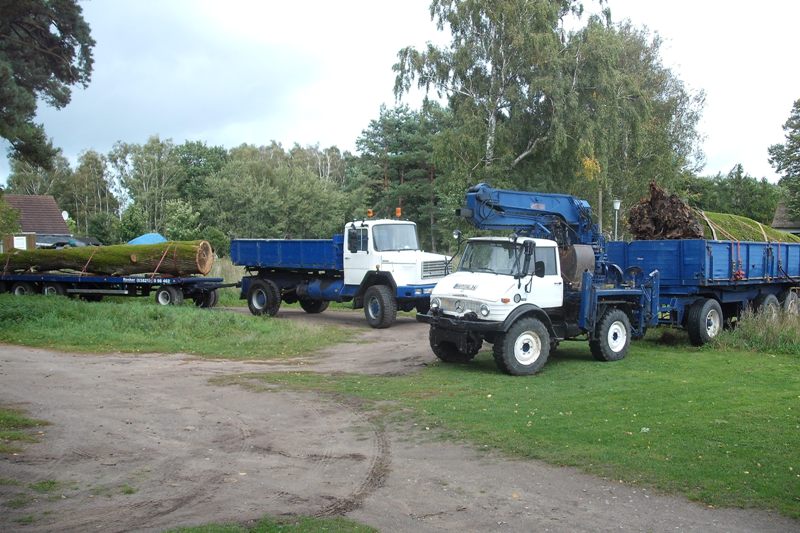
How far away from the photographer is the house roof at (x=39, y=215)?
5646 cm

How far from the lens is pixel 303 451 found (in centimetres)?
794

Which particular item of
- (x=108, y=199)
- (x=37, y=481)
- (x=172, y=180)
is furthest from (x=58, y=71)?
(x=108, y=199)

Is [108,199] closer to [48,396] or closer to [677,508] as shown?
[48,396]

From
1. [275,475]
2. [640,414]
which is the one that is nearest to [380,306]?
[640,414]

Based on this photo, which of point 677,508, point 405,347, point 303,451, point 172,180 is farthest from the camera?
point 172,180

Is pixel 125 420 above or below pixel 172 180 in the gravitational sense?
below

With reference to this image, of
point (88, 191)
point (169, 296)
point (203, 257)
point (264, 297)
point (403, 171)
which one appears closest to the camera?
point (264, 297)

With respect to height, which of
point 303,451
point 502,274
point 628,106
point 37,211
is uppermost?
point 628,106

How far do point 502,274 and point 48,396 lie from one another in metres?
7.47

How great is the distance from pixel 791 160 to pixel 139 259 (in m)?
39.5

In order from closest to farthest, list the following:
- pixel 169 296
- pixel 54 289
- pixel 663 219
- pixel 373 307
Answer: pixel 663 219 < pixel 373 307 < pixel 169 296 < pixel 54 289

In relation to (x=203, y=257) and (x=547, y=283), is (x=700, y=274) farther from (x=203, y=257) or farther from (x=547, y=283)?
(x=203, y=257)

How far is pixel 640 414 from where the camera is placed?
367 inches

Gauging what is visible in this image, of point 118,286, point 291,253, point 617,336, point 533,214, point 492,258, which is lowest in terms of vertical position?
point 617,336
